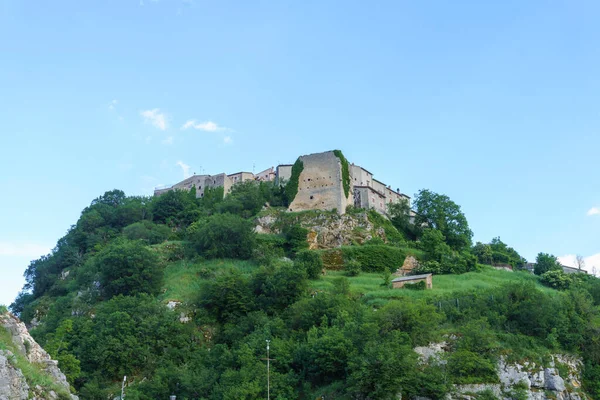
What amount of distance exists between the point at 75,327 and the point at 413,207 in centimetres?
4434

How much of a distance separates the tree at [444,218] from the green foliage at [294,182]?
15.4 m

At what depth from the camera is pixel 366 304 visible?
4438cm

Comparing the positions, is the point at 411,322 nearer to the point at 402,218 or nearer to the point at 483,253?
the point at 483,253

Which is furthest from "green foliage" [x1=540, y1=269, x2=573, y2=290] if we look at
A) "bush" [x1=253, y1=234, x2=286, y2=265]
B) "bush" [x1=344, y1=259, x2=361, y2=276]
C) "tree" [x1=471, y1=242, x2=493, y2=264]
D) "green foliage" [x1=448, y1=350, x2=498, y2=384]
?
"bush" [x1=253, y1=234, x2=286, y2=265]

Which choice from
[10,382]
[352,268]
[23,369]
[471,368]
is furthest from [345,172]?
[10,382]

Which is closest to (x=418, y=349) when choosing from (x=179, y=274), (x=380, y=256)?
(x=380, y=256)

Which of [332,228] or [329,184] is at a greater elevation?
[329,184]

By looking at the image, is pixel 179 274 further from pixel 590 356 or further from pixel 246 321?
pixel 590 356

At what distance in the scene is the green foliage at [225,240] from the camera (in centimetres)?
5712

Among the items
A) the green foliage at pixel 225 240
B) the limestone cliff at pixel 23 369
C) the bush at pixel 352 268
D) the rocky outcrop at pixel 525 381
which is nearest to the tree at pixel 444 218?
the bush at pixel 352 268

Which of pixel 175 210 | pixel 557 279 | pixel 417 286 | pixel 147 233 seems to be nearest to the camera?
pixel 417 286

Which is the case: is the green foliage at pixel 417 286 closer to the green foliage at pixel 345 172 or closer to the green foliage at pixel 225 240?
the green foliage at pixel 225 240

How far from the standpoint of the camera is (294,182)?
70.3 metres

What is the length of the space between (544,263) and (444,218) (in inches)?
482
